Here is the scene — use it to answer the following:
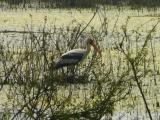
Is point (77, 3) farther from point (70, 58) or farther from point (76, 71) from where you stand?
point (70, 58)

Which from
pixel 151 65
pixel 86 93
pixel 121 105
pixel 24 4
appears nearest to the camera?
pixel 121 105

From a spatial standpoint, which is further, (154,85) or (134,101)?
(154,85)

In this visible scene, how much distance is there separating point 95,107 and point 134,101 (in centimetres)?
251

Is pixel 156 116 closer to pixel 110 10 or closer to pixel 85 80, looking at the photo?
pixel 85 80

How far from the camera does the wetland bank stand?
19.6ft

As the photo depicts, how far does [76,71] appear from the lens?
10.2 metres

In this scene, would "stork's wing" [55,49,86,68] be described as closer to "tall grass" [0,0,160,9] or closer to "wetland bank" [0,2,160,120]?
"wetland bank" [0,2,160,120]

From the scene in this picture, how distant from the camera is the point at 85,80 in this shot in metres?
9.78

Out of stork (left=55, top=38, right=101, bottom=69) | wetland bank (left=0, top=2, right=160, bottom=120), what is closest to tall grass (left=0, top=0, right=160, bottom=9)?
wetland bank (left=0, top=2, right=160, bottom=120)

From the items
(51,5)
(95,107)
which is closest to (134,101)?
(95,107)

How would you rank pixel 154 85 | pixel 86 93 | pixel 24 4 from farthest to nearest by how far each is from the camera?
pixel 24 4 → pixel 154 85 → pixel 86 93

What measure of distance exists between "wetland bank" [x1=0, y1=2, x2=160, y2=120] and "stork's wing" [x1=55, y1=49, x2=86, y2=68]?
18cm

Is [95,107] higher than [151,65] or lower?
higher

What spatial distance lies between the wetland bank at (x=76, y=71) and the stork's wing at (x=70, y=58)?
176 mm
